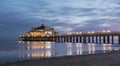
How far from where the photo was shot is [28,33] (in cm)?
16400

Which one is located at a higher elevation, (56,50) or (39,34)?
(56,50)

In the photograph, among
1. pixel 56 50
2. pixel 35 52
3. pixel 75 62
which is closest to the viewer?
pixel 75 62

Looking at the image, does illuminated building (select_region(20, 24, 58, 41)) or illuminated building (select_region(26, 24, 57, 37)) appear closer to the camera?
illuminated building (select_region(20, 24, 58, 41))

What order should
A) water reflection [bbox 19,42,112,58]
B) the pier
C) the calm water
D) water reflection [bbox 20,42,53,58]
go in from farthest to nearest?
the pier < water reflection [bbox 19,42,112,58] < water reflection [bbox 20,42,53,58] < the calm water

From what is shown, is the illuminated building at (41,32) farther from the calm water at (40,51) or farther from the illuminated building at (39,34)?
the calm water at (40,51)

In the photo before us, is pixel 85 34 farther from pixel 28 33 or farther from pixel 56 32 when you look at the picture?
pixel 28 33

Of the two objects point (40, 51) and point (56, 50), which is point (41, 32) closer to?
point (56, 50)

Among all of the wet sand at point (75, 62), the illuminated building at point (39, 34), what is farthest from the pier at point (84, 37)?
the wet sand at point (75, 62)

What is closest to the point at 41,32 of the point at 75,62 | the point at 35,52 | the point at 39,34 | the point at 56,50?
the point at 39,34

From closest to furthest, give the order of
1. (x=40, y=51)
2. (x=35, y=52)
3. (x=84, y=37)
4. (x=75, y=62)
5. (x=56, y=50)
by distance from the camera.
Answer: (x=75, y=62) → (x=35, y=52) → (x=40, y=51) → (x=56, y=50) → (x=84, y=37)

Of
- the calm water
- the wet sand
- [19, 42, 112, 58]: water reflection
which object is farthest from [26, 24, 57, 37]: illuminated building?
the wet sand

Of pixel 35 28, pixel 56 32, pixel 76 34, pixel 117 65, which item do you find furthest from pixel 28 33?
pixel 117 65

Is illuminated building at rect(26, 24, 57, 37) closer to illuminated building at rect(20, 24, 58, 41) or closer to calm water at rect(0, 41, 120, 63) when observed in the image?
illuminated building at rect(20, 24, 58, 41)

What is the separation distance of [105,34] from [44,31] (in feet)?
209
